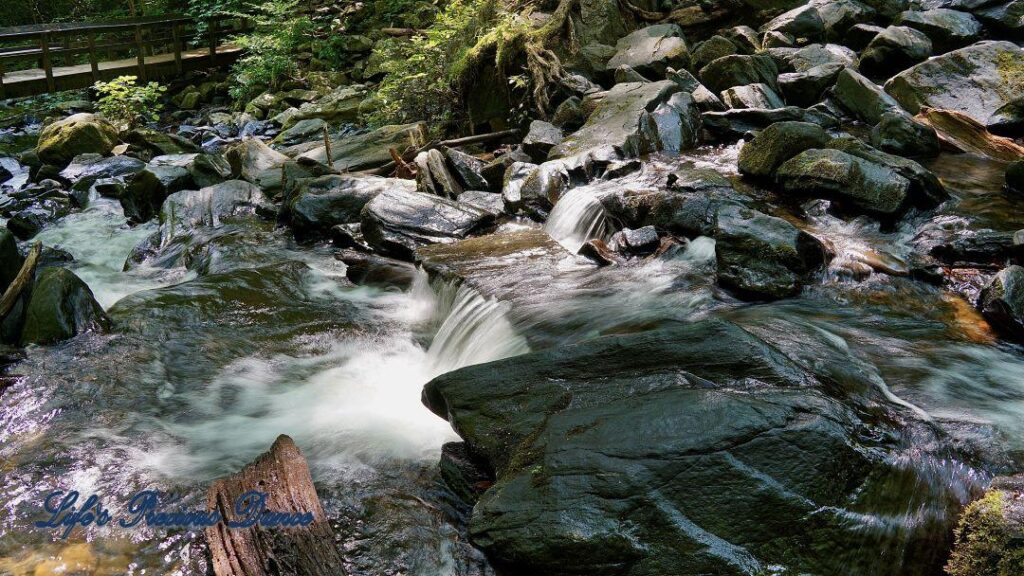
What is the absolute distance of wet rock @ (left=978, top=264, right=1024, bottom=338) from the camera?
4195 millimetres

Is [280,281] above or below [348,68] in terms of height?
below

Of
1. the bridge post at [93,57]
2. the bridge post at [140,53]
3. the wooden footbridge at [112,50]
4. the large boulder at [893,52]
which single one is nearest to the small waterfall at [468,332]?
the large boulder at [893,52]

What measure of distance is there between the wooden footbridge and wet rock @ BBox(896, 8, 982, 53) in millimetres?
19163

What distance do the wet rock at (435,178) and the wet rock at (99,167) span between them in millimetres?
5860

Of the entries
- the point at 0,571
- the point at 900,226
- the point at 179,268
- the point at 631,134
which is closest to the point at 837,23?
the point at 631,134

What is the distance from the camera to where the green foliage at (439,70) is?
1112 cm

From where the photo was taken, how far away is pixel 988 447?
Answer: 3.00 m

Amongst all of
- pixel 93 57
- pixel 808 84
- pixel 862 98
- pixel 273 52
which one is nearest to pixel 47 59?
pixel 93 57

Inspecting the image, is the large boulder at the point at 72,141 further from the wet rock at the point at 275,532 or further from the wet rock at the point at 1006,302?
the wet rock at the point at 1006,302

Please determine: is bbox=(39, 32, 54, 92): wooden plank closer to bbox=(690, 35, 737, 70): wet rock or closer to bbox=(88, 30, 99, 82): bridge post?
bbox=(88, 30, 99, 82): bridge post

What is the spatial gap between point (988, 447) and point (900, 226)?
3443 mm

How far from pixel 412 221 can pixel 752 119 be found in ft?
16.5

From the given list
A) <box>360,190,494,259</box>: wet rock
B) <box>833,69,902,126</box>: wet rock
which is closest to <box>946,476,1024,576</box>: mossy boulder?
<box>360,190,494,259</box>: wet rock

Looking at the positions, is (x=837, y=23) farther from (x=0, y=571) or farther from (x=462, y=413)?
(x=0, y=571)
